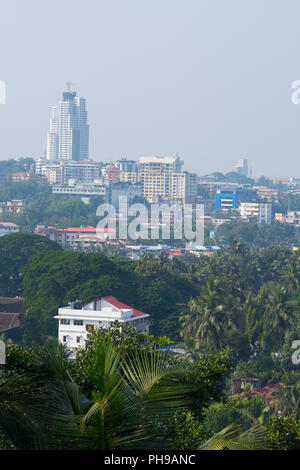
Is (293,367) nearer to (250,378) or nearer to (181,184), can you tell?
(250,378)

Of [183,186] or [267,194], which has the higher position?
[183,186]

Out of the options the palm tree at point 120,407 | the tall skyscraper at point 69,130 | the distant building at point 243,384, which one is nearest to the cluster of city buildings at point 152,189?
the tall skyscraper at point 69,130

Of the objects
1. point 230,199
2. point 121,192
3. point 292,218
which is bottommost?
point 292,218

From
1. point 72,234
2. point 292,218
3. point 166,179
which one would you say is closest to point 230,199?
point 166,179

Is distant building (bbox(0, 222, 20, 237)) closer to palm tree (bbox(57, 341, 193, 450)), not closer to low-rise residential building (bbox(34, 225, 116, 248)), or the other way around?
low-rise residential building (bbox(34, 225, 116, 248))

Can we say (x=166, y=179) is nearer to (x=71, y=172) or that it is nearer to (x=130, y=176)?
(x=130, y=176)

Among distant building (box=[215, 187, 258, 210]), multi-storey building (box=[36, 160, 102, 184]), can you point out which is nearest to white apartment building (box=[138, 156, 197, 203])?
distant building (box=[215, 187, 258, 210])
